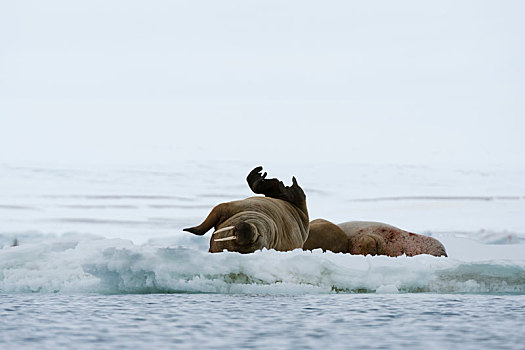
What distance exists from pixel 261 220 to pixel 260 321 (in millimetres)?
2833

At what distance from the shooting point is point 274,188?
1044 cm

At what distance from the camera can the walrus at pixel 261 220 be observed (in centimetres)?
863

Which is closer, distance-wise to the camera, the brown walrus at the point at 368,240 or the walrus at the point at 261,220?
the walrus at the point at 261,220

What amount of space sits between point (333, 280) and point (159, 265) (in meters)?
1.71

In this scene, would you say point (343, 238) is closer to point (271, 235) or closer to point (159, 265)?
point (271, 235)

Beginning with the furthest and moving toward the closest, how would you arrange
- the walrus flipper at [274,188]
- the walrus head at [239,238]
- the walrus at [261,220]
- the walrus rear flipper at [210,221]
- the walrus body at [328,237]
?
the walrus body at [328,237], the walrus flipper at [274,188], the walrus rear flipper at [210,221], the walrus at [261,220], the walrus head at [239,238]

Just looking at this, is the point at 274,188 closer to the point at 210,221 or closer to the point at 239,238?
the point at 210,221

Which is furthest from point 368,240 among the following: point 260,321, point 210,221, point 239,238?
point 260,321

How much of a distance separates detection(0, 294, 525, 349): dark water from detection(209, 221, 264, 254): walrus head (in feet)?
2.71

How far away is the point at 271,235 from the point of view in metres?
9.16

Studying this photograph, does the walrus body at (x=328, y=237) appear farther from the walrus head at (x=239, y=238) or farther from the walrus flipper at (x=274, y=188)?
the walrus head at (x=239, y=238)

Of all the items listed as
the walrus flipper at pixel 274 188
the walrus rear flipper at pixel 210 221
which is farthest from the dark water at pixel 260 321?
the walrus flipper at pixel 274 188

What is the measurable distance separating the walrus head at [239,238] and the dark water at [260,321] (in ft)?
2.71

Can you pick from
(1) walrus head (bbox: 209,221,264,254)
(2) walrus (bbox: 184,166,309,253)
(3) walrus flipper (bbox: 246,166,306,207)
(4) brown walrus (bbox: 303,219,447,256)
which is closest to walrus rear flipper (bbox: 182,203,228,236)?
(2) walrus (bbox: 184,166,309,253)
